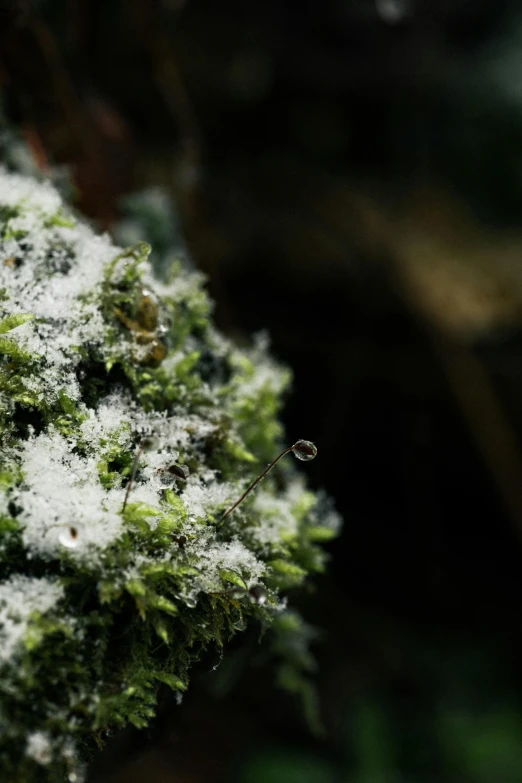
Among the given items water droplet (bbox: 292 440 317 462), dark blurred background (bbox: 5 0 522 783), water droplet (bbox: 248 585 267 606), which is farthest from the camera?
dark blurred background (bbox: 5 0 522 783)

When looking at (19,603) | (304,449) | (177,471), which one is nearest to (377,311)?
(304,449)

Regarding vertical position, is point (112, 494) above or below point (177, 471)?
below

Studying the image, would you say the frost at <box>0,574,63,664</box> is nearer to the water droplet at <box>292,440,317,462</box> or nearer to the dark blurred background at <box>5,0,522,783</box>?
the water droplet at <box>292,440,317,462</box>

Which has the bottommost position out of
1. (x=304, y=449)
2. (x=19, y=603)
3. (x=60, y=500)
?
(x=19, y=603)

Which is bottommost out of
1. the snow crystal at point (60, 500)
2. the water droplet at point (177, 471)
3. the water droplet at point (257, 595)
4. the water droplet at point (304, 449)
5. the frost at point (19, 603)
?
the frost at point (19, 603)

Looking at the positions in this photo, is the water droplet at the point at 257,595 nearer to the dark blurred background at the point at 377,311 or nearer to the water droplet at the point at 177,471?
the water droplet at the point at 177,471

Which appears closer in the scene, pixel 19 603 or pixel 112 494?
pixel 19 603

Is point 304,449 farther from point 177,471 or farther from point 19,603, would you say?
point 19,603

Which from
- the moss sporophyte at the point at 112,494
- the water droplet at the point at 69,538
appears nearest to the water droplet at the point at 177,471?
the moss sporophyte at the point at 112,494

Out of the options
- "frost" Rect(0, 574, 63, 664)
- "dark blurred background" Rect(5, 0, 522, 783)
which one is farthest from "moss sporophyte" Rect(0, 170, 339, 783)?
"dark blurred background" Rect(5, 0, 522, 783)
